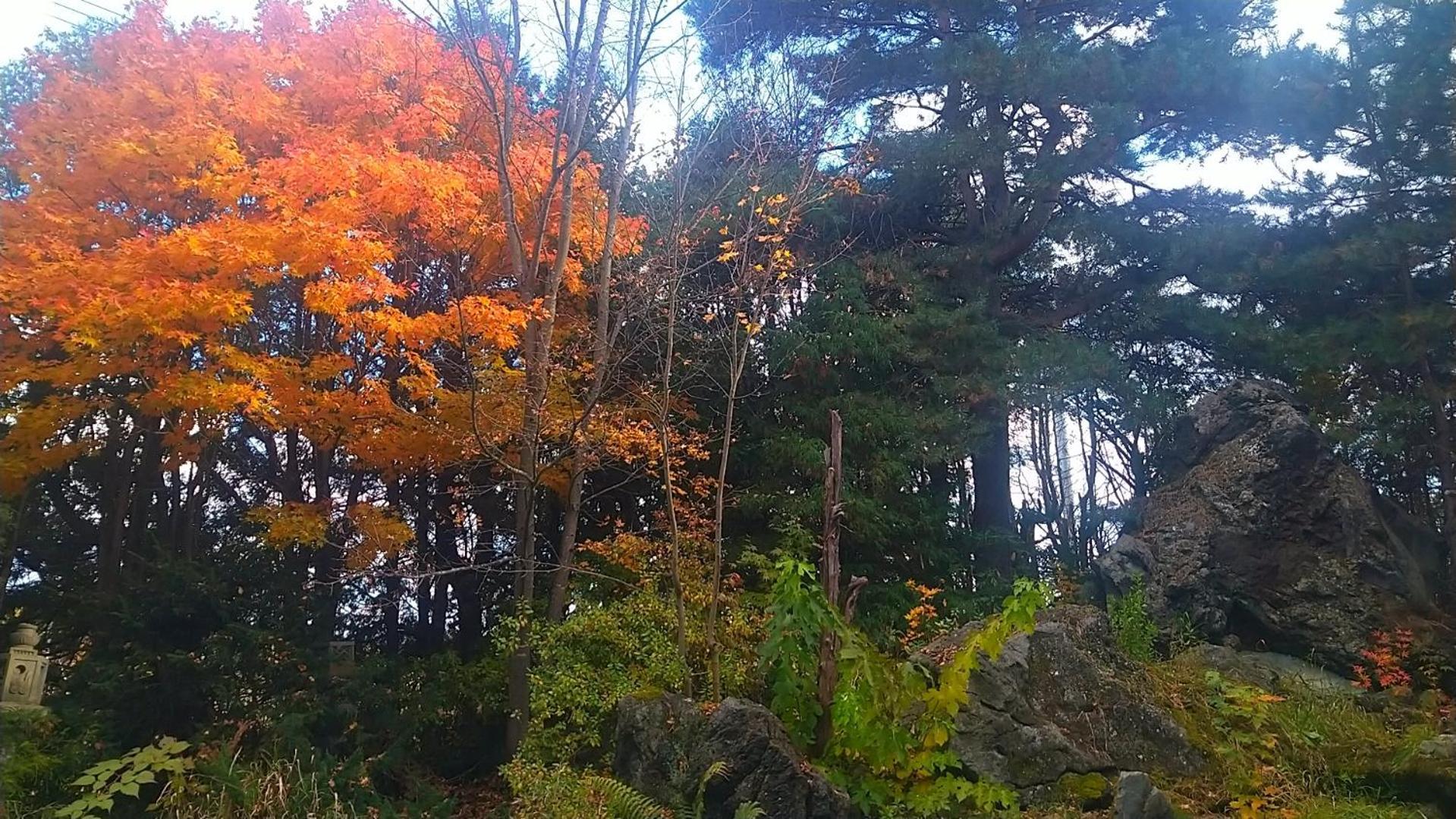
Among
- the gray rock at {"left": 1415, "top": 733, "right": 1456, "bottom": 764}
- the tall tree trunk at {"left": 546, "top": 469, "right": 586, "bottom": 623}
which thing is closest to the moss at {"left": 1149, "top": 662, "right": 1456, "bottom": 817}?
the gray rock at {"left": 1415, "top": 733, "right": 1456, "bottom": 764}

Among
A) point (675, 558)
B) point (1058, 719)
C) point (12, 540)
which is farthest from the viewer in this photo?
point (12, 540)

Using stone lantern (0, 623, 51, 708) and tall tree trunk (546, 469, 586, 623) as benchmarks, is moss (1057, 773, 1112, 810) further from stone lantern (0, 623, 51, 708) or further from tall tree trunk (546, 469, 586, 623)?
stone lantern (0, 623, 51, 708)

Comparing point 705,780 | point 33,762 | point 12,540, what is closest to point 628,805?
point 705,780

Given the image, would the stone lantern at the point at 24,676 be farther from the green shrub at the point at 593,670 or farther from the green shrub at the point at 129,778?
the green shrub at the point at 593,670

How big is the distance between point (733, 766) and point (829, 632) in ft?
3.43

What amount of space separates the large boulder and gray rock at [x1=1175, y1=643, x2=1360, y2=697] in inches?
12.4

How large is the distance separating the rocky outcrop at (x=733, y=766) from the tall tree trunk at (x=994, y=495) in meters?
5.75

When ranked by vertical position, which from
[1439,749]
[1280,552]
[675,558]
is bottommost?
[1439,749]

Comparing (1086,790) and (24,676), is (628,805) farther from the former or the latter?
(24,676)

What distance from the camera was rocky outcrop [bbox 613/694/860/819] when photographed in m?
4.82

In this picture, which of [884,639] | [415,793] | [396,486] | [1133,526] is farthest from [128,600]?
[1133,526]

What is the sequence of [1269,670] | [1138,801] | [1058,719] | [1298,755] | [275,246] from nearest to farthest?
[1138,801] → [1298,755] → [1058,719] → [275,246] → [1269,670]

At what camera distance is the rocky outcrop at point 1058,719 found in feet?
18.2

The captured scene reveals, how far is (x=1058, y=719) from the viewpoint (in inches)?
231
